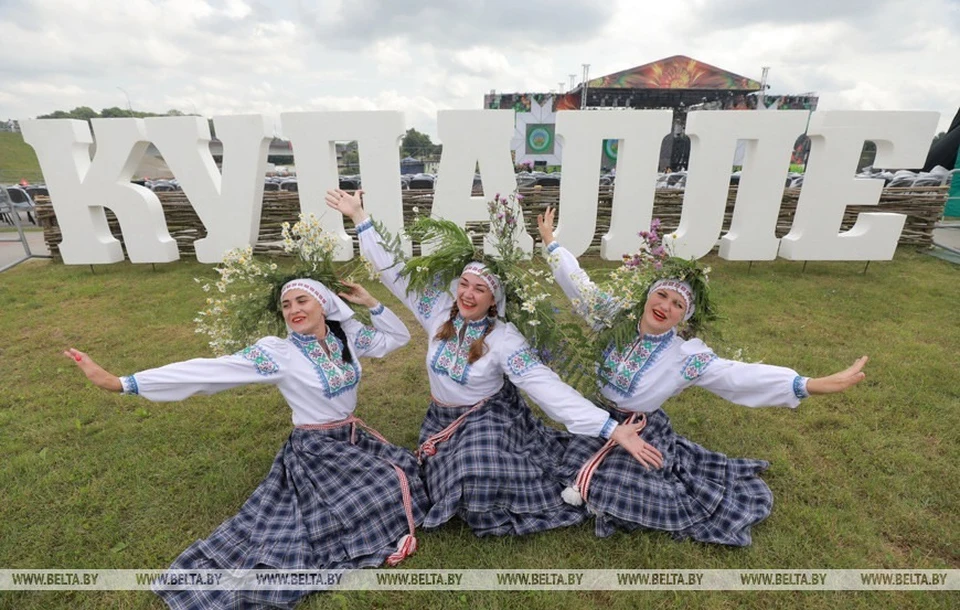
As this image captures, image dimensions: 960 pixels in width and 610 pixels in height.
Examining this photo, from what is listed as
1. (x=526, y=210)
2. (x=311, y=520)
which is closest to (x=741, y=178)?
(x=526, y=210)

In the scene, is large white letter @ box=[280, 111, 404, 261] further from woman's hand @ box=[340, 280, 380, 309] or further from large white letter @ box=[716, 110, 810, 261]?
large white letter @ box=[716, 110, 810, 261]

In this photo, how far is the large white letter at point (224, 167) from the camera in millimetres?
6195

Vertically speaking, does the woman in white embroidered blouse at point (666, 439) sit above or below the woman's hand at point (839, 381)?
below

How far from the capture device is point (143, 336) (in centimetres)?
515

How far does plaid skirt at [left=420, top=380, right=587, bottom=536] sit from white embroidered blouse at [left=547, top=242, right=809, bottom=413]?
0.61 meters

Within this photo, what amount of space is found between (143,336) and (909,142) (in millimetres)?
9347

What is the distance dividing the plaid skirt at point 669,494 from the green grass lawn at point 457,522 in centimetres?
9

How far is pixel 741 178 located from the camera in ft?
21.2

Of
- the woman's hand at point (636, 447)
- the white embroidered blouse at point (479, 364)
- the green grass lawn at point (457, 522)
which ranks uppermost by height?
the white embroidered blouse at point (479, 364)

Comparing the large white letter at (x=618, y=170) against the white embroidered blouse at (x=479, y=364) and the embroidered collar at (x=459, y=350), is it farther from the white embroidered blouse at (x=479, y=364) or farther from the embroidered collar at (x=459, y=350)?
the embroidered collar at (x=459, y=350)

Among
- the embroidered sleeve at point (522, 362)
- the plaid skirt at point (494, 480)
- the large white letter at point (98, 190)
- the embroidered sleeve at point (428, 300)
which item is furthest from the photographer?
the large white letter at point (98, 190)

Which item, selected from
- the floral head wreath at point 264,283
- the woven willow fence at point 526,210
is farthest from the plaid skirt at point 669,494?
the woven willow fence at point 526,210

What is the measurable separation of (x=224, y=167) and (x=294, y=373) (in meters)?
4.80

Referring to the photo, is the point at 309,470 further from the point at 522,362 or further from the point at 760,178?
the point at 760,178
